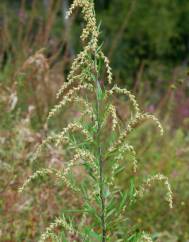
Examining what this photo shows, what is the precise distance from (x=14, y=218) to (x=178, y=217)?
6.08 feet

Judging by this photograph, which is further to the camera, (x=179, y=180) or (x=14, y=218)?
(x=179, y=180)

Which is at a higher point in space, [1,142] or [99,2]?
[99,2]

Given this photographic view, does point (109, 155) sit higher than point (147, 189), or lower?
lower

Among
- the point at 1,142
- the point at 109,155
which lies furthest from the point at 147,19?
the point at 109,155

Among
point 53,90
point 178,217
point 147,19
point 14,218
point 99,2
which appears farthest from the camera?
point 99,2

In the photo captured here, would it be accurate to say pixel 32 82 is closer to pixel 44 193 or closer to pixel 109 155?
pixel 44 193

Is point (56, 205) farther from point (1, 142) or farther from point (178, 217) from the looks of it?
point (178, 217)

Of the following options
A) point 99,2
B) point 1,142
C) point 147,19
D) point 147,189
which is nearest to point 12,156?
point 1,142

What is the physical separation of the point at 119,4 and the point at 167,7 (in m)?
1.67

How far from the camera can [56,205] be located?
601 cm

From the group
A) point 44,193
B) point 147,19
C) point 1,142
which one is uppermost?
point 147,19

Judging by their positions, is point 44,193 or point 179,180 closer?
point 44,193

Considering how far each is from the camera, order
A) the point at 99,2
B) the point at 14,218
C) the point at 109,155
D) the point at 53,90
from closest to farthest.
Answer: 1. the point at 109,155
2. the point at 14,218
3. the point at 53,90
4. the point at 99,2

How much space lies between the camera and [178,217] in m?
7.10
